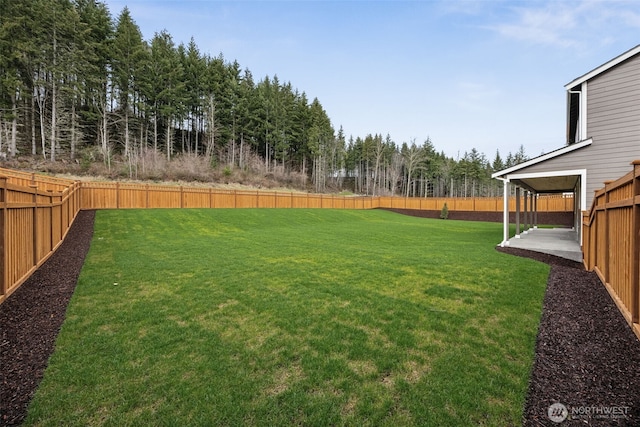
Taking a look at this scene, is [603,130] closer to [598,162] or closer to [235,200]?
[598,162]

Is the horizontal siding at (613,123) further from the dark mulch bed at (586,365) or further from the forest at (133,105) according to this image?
the forest at (133,105)

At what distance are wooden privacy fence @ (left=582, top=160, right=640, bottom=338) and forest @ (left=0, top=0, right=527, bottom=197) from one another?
2904 cm

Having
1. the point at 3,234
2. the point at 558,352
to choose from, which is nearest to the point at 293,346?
the point at 558,352

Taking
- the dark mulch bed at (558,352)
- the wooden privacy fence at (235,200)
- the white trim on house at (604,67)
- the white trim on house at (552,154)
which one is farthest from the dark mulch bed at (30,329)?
the white trim on house at (604,67)

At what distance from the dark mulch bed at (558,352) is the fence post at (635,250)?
1.02 feet

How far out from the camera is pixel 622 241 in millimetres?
3451

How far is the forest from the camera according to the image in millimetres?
24188

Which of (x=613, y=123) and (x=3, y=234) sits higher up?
(x=613, y=123)

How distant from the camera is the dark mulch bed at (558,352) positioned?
2.13 metres

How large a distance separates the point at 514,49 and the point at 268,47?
1064cm

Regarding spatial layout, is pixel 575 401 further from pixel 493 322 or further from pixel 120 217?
pixel 120 217

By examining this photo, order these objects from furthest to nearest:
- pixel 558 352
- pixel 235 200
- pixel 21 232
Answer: pixel 235 200 < pixel 21 232 < pixel 558 352

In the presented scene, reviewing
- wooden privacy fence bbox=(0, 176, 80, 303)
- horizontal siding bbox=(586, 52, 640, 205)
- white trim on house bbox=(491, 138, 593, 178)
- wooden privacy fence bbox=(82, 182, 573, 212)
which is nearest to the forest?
wooden privacy fence bbox=(82, 182, 573, 212)

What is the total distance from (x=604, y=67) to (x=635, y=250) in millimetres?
8466
